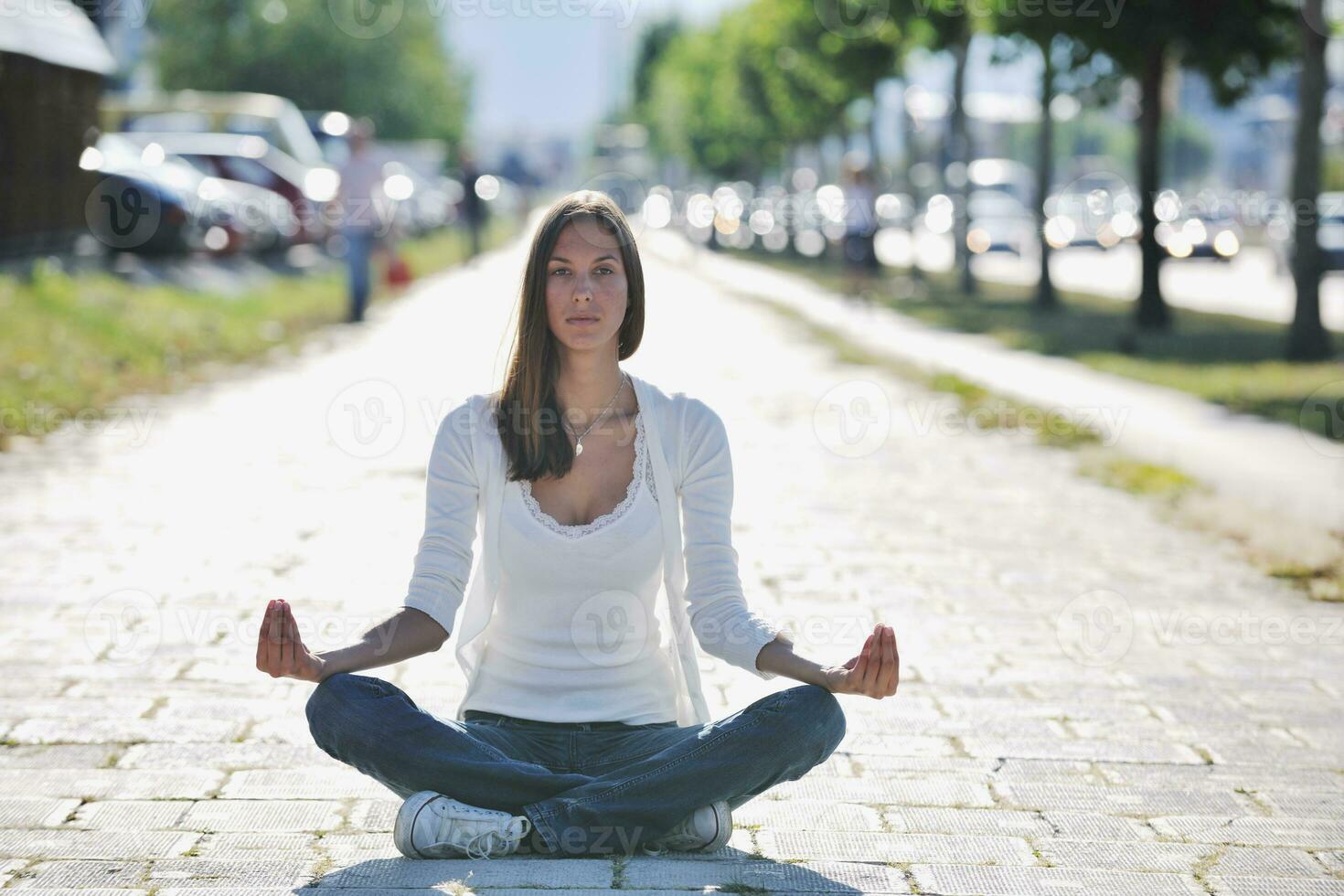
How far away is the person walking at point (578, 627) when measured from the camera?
12.3 feet

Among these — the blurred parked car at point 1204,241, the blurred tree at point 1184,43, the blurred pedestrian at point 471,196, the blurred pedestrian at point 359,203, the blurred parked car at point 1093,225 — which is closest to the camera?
the blurred tree at point 1184,43

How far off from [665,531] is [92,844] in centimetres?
148

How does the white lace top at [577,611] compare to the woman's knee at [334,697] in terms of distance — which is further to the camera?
the white lace top at [577,611]

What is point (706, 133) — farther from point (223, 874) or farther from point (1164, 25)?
point (223, 874)

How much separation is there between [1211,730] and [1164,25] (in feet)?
49.5

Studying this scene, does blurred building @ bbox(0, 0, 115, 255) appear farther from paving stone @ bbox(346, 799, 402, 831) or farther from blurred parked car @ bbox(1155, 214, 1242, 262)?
blurred parked car @ bbox(1155, 214, 1242, 262)

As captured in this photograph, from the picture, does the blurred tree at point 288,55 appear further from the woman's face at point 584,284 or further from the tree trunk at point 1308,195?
the woman's face at point 584,284

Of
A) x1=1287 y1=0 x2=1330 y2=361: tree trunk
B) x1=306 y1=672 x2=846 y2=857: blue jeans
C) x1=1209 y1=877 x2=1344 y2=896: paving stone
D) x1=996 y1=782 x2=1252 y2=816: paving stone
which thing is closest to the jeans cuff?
x1=306 y1=672 x2=846 y2=857: blue jeans

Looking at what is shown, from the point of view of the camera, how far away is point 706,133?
68.4 metres

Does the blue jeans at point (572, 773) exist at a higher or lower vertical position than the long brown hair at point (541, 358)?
lower

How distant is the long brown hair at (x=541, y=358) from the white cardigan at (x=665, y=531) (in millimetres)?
55

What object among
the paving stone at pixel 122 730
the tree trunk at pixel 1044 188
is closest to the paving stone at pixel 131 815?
the paving stone at pixel 122 730

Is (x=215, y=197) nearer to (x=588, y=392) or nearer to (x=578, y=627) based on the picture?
(x=588, y=392)

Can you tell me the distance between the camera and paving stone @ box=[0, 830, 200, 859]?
3930 mm
